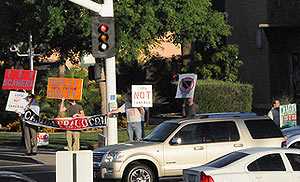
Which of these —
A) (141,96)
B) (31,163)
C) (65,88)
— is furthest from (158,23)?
(31,163)

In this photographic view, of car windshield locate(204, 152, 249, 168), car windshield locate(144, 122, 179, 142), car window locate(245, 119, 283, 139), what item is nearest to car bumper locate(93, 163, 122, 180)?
car windshield locate(144, 122, 179, 142)

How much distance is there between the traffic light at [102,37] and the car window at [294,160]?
22.1 ft

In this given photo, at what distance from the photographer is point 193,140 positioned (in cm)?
1490

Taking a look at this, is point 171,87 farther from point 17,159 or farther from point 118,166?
point 118,166

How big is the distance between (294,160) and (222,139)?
3.26m

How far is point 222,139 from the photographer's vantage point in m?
15.2

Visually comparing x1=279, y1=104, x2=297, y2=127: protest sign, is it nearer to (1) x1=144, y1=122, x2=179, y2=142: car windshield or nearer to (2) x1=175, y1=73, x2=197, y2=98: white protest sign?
(2) x1=175, y1=73, x2=197, y2=98: white protest sign

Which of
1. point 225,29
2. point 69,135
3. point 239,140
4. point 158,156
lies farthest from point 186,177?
point 225,29

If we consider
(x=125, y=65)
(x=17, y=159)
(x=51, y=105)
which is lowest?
(x=17, y=159)

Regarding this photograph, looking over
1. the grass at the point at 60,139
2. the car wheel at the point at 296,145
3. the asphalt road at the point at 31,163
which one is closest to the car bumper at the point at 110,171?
the asphalt road at the point at 31,163

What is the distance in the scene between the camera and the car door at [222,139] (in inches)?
587

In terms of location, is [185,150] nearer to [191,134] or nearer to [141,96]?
[191,134]

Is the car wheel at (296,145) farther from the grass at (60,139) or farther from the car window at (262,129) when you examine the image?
the grass at (60,139)

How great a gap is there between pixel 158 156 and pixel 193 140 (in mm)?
972
